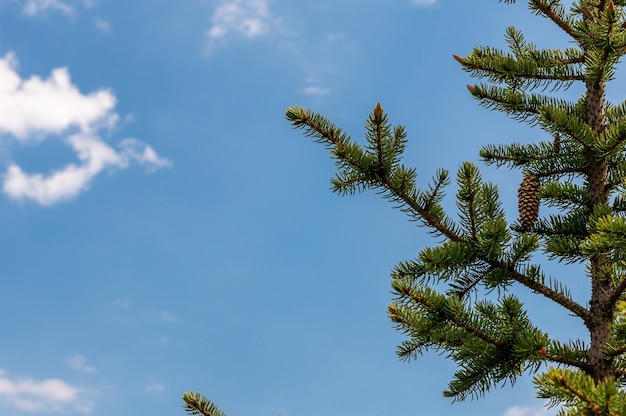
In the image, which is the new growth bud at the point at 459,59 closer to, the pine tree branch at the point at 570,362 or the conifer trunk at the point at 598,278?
the conifer trunk at the point at 598,278

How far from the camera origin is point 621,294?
543cm

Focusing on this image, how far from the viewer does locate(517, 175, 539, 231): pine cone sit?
5.55 m

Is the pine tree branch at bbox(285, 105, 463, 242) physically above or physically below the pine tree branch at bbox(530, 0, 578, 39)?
below

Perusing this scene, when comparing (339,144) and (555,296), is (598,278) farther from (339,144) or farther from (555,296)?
(339,144)

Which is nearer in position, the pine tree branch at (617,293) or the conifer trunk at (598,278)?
the pine tree branch at (617,293)

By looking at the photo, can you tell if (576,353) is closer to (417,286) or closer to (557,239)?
(557,239)

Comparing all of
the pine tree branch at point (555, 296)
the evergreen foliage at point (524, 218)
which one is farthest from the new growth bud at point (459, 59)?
the pine tree branch at point (555, 296)

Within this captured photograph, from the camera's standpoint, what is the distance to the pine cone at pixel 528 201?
5547 millimetres

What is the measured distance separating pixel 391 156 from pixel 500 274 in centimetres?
141

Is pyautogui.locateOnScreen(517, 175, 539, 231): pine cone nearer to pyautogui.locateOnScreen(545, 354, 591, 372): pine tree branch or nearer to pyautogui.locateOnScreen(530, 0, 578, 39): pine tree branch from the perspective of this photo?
pyautogui.locateOnScreen(545, 354, 591, 372): pine tree branch

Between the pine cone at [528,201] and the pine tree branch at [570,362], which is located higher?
the pine cone at [528,201]

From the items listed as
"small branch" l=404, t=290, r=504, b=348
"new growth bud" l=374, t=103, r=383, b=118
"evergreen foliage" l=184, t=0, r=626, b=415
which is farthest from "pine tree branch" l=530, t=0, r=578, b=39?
"small branch" l=404, t=290, r=504, b=348

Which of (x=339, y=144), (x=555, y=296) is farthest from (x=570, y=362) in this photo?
(x=339, y=144)

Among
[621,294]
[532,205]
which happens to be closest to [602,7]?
[532,205]
